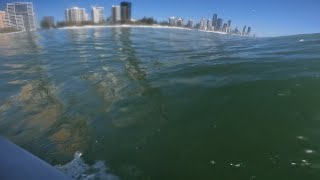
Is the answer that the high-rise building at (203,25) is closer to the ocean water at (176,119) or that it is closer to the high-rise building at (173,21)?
the high-rise building at (173,21)

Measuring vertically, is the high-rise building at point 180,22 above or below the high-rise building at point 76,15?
above

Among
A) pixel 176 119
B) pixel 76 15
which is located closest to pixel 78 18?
pixel 76 15

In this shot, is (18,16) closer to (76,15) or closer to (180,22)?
(76,15)

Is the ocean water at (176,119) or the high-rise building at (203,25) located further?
the high-rise building at (203,25)

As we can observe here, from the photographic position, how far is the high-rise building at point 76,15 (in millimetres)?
46231

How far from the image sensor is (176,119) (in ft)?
18.1

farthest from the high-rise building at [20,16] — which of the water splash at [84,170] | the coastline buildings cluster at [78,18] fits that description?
the water splash at [84,170]

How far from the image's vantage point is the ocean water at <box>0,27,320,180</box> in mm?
4168

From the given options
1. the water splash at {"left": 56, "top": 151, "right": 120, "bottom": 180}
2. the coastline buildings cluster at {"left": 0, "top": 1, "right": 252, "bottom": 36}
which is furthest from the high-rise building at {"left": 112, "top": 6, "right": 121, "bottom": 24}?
the water splash at {"left": 56, "top": 151, "right": 120, "bottom": 180}

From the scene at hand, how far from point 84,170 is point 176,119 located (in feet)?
6.18

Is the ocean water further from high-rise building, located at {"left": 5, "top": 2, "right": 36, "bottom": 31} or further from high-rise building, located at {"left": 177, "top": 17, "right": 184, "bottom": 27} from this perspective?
high-rise building, located at {"left": 5, "top": 2, "right": 36, "bottom": 31}

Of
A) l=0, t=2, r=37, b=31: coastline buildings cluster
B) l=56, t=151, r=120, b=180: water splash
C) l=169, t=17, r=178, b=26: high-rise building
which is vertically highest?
l=56, t=151, r=120, b=180: water splash

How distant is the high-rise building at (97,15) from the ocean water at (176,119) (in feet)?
121

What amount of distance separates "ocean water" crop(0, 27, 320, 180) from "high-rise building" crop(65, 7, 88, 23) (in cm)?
3851
